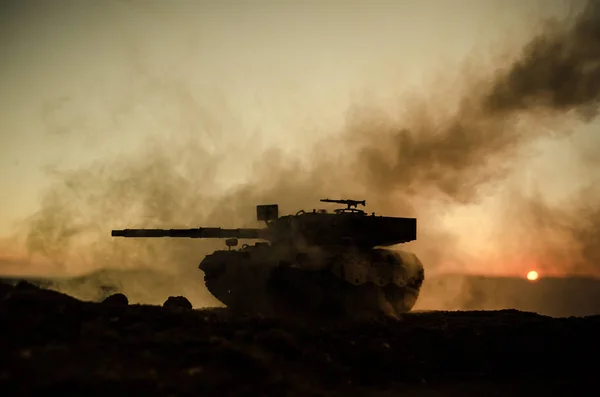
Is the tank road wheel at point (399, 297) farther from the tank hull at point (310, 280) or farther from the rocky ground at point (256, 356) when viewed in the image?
the rocky ground at point (256, 356)

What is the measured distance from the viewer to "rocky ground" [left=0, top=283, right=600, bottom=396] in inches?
336

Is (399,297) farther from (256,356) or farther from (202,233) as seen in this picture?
(256,356)

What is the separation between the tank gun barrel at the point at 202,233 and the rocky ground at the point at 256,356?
6.98 m

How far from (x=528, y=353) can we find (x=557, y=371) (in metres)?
0.96

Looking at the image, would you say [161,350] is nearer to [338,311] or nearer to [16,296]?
[16,296]

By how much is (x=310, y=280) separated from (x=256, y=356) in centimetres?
663

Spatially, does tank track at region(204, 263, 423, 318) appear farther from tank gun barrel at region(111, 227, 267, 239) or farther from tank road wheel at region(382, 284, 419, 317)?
tank gun barrel at region(111, 227, 267, 239)

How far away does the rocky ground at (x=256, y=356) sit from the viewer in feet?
Answer: 28.0

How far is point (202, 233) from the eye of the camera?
2034 cm

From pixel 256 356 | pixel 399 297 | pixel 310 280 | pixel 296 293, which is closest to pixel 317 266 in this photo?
pixel 310 280

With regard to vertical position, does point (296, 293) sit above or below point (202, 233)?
below

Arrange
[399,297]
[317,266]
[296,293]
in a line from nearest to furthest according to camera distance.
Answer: [317,266] < [296,293] < [399,297]

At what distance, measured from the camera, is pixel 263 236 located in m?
19.7

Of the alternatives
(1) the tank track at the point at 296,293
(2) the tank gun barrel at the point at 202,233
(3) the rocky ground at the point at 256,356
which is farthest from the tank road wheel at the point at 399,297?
(3) the rocky ground at the point at 256,356
